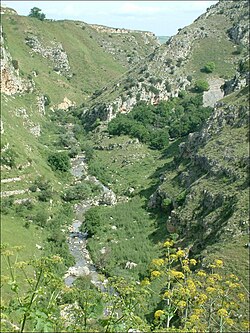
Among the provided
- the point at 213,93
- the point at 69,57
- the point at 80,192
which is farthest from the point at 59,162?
the point at 69,57

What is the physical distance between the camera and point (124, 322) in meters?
8.95

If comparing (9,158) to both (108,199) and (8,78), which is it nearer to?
(108,199)

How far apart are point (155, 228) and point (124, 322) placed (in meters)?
42.5

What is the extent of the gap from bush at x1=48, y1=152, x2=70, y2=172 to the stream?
240cm

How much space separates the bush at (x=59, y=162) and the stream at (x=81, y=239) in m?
2.40

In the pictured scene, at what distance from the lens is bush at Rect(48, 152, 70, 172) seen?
233 feet

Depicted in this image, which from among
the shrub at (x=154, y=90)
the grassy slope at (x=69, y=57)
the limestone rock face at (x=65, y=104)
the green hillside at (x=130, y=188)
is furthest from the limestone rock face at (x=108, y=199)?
the limestone rock face at (x=65, y=104)

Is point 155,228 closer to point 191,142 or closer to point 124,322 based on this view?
point 191,142

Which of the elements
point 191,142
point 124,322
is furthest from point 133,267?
point 124,322

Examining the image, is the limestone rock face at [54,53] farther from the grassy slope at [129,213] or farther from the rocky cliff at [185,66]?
the grassy slope at [129,213]

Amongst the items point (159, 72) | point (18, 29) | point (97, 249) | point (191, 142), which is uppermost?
point (18, 29)

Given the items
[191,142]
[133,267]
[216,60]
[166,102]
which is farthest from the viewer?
[216,60]

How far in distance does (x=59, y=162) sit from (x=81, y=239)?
22866mm

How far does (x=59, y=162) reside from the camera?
234 feet
